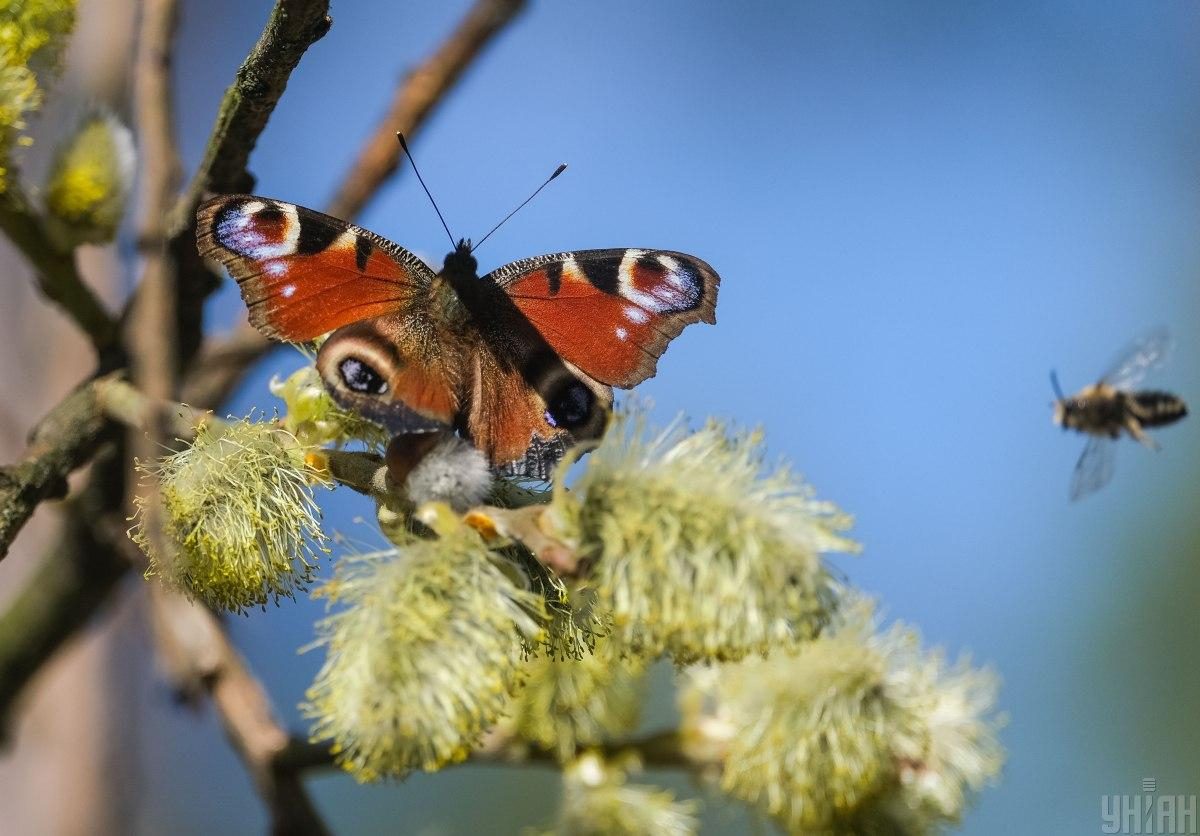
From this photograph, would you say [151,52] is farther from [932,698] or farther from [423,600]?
[932,698]

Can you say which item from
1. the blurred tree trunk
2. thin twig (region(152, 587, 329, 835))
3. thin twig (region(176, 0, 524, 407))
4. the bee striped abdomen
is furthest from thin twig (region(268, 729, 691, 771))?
the bee striped abdomen

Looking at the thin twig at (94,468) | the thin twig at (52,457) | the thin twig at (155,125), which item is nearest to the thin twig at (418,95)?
the thin twig at (155,125)

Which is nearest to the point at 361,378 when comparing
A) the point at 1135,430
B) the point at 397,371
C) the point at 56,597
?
the point at 397,371

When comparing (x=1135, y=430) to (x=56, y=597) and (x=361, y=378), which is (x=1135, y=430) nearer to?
(x=361, y=378)

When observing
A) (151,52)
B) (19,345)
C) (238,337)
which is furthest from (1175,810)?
Result: (19,345)

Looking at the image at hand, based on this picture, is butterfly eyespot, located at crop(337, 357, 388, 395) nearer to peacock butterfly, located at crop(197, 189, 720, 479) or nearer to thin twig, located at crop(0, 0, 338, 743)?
peacock butterfly, located at crop(197, 189, 720, 479)

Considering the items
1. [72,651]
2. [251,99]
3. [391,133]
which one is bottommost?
[72,651]

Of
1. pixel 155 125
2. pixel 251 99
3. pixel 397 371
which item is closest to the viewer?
pixel 251 99
